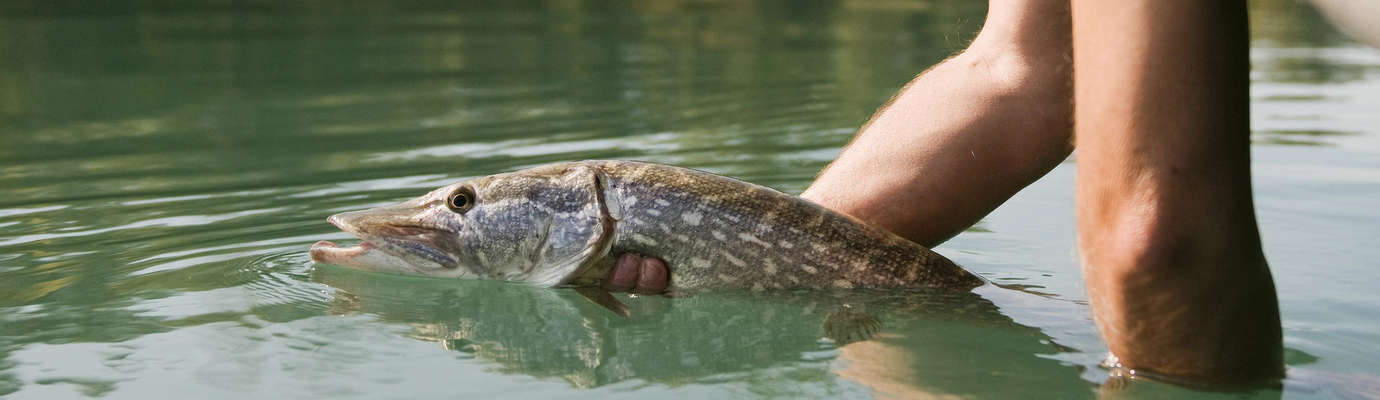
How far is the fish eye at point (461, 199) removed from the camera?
14.5ft

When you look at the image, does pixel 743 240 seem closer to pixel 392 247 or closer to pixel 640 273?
pixel 640 273

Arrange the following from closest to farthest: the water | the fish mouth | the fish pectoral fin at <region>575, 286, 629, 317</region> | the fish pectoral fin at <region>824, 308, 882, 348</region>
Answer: the water, the fish pectoral fin at <region>824, 308, 882, 348</region>, the fish pectoral fin at <region>575, 286, 629, 317</region>, the fish mouth

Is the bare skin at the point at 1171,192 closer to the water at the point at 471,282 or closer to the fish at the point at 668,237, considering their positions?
the water at the point at 471,282

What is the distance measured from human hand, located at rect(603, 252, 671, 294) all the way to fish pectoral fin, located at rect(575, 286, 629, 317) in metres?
0.05

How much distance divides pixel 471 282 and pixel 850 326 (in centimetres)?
127

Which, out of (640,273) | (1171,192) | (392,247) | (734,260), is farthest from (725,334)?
(1171,192)

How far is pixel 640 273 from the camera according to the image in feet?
14.1

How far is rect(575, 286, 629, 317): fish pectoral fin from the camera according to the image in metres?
4.18

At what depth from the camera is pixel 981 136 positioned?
4574 millimetres

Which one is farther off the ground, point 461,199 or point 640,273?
point 461,199

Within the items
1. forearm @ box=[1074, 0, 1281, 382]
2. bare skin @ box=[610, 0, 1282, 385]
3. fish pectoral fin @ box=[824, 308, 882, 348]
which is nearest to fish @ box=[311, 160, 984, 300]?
fish pectoral fin @ box=[824, 308, 882, 348]

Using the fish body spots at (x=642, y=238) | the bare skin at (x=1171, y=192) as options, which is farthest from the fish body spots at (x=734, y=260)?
the bare skin at (x=1171, y=192)

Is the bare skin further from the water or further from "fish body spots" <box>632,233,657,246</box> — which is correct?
"fish body spots" <box>632,233,657,246</box>

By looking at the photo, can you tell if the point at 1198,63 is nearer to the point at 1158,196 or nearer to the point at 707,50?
the point at 1158,196
